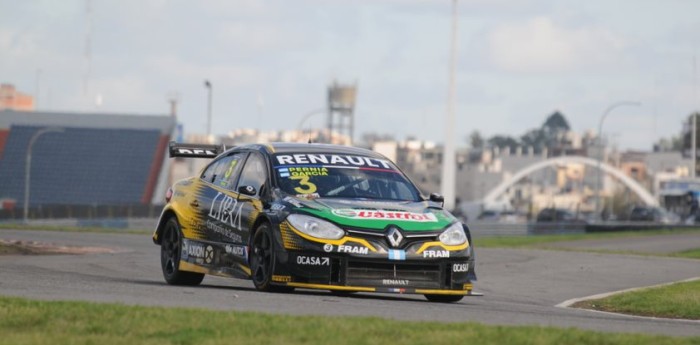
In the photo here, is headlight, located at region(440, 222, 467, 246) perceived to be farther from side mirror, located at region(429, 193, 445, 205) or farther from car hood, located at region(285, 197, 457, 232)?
side mirror, located at region(429, 193, 445, 205)

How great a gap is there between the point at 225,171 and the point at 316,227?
8.31 feet

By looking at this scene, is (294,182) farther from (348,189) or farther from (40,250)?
(40,250)

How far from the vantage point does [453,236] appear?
14.2 m

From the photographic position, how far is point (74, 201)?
97.8 metres

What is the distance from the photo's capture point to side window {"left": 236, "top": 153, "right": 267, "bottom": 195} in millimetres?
15008

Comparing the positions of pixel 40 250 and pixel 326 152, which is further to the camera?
pixel 40 250

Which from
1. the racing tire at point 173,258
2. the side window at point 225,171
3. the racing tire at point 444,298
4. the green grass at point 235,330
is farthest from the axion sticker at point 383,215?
the green grass at point 235,330

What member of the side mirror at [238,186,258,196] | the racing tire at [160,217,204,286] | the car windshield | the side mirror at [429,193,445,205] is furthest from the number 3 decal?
the racing tire at [160,217,204,286]

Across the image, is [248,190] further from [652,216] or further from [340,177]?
[652,216]

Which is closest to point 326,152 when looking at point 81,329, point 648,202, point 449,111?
point 81,329

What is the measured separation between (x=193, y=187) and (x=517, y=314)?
4940mm

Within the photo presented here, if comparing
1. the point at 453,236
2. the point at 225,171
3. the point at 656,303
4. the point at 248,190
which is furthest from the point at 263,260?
the point at 656,303

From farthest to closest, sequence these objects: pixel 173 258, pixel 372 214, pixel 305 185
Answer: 1. pixel 173 258
2. pixel 305 185
3. pixel 372 214

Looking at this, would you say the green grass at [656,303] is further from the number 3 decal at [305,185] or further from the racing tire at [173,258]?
the racing tire at [173,258]
